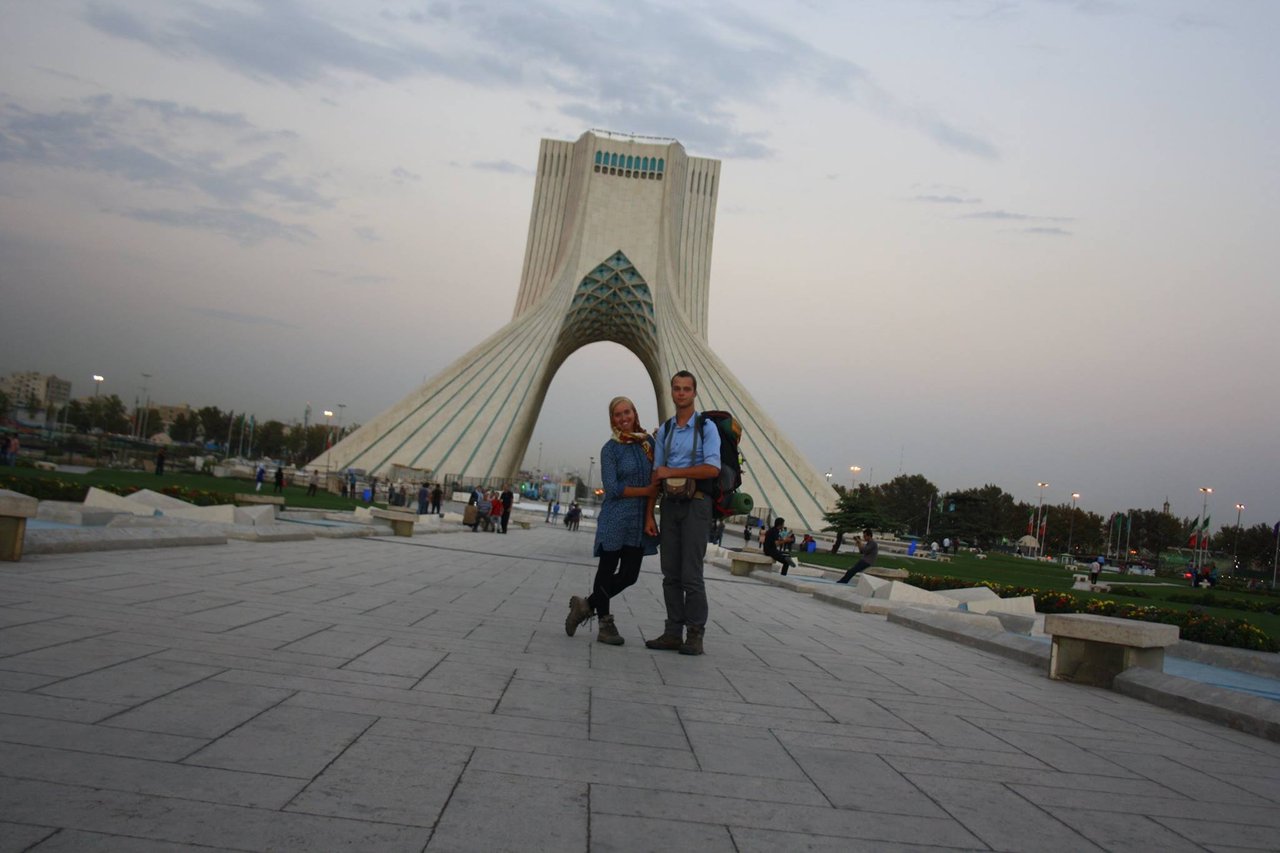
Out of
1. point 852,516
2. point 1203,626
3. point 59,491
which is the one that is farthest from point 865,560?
point 852,516

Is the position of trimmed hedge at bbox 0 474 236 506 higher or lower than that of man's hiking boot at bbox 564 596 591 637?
lower

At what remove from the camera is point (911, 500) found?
283 ft

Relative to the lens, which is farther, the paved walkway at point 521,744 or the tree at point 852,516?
the tree at point 852,516

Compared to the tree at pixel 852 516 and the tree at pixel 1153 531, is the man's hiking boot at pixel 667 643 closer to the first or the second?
the tree at pixel 852 516

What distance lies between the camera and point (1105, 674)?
4750 mm

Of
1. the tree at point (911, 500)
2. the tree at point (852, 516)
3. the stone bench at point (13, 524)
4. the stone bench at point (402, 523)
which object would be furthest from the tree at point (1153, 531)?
the stone bench at point (13, 524)

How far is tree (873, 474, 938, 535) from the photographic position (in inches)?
3282

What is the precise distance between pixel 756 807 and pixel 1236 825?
113cm

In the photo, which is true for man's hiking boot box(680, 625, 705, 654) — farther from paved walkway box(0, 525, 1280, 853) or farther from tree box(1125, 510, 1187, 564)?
tree box(1125, 510, 1187, 564)

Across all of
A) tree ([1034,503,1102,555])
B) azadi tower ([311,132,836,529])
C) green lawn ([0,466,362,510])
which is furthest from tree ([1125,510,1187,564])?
green lawn ([0,466,362,510])

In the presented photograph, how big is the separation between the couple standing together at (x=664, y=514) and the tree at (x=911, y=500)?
78.5 m

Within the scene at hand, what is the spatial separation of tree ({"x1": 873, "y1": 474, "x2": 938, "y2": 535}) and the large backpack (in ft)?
258

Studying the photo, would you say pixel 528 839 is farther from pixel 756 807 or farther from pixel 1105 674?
pixel 1105 674

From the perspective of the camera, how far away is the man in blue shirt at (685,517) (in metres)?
4.46
